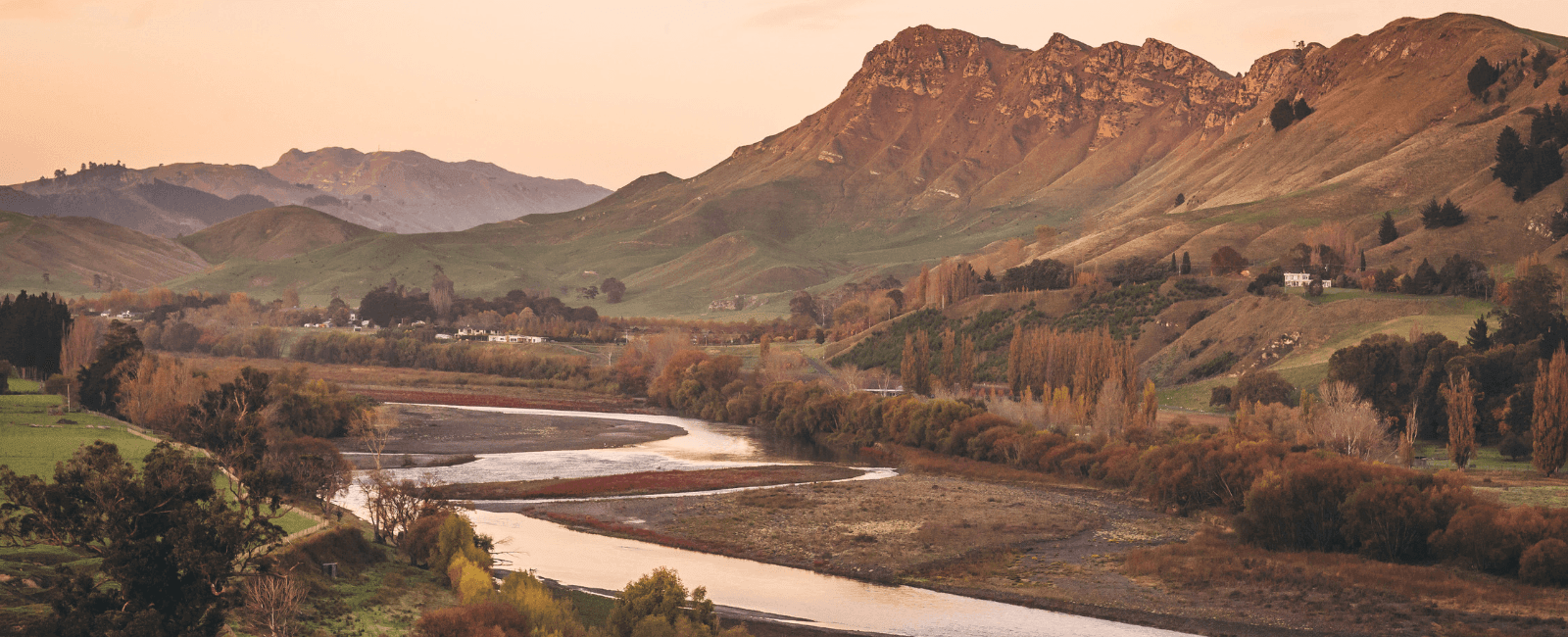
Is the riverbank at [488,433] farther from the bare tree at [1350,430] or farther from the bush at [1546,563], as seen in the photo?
the bush at [1546,563]

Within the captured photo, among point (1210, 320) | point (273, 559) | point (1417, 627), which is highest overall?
point (1210, 320)

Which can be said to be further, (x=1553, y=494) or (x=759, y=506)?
(x=759, y=506)

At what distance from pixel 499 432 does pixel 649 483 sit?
39765 millimetres

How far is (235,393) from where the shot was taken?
7969cm

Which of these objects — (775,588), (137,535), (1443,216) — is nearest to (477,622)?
(137,535)

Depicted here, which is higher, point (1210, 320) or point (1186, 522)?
point (1210, 320)

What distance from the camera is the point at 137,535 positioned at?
110ft

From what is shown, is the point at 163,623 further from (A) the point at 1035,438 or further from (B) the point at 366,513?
(A) the point at 1035,438

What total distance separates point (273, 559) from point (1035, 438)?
6573 cm

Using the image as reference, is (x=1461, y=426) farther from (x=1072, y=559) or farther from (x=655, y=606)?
(x=655, y=606)

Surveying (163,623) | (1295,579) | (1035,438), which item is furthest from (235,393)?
(1295,579)

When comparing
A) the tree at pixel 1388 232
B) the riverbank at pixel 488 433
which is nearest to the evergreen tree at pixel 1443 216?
the tree at pixel 1388 232

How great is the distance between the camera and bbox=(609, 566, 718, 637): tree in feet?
133

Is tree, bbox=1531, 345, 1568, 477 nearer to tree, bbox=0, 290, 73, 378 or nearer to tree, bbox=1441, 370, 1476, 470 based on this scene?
tree, bbox=1441, 370, 1476, 470
